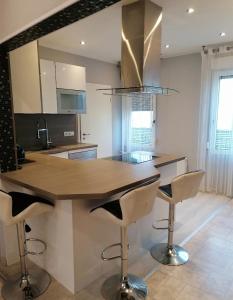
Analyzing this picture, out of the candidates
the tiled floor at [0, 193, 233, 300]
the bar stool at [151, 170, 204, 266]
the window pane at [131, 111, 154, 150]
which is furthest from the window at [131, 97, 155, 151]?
the bar stool at [151, 170, 204, 266]

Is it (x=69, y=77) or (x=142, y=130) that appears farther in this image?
(x=142, y=130)

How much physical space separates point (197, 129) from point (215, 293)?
3173 mm

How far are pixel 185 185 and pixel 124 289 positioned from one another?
1.04m

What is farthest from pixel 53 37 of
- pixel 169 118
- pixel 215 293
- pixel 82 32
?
pixel 215 293

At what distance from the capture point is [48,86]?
3.60m

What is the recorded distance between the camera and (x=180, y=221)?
10.9 ft

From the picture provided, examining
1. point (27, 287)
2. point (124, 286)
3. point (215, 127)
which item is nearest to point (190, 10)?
point (215, 127)

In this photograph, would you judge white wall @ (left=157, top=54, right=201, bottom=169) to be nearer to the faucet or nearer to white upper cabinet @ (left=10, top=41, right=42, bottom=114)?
the faucet

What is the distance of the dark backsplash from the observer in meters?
3.91

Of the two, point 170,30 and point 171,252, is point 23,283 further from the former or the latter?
point 170,30

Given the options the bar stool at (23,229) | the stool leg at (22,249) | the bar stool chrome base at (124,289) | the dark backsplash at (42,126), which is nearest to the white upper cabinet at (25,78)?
the dark backsplash at (42,126)

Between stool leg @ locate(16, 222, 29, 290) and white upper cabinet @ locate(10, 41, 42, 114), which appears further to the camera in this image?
white upper cabinet @ locate(10, 41, 42, 114)

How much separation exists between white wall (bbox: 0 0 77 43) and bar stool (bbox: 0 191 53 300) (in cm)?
122

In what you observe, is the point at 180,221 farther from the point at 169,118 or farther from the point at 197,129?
the point at 169,118
